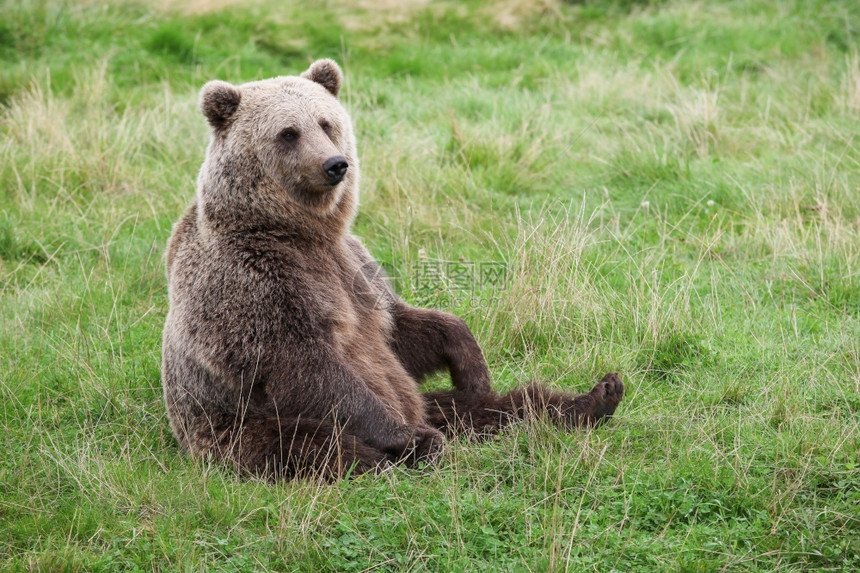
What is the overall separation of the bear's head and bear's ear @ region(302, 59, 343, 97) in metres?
0.35

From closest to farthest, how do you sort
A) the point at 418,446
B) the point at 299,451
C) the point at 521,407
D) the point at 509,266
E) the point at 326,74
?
the point at 299,451 → the point at 418,446 → the point at 521,407 → the point at 326,74 → the point at 509,266

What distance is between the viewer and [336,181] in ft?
15.7

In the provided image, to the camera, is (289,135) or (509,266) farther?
(509,266)

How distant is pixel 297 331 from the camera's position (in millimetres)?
4613

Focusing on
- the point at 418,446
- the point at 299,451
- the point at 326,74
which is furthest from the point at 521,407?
the point at 326,74

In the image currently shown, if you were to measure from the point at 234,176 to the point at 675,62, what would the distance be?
7.41 m

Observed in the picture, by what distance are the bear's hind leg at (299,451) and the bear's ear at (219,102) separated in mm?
1576

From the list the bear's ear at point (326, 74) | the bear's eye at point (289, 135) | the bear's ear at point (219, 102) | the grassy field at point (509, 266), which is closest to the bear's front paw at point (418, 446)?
the grassy field at point (509, 266)

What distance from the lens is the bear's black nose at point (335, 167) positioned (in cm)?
471

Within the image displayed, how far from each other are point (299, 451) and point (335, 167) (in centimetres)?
139

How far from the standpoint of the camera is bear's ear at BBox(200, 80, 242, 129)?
192 inches

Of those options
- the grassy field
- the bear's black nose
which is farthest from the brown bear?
the grassy field

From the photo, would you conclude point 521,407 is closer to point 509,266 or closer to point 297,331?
point 297,331

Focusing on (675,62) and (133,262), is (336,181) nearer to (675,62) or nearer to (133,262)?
(133,262)
